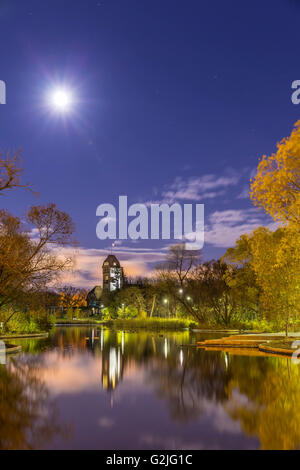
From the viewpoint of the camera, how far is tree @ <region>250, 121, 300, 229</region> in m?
19.4

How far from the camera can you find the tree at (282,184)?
19.4m

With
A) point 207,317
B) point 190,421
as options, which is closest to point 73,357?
point 190,421

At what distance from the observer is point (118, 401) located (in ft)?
31.7

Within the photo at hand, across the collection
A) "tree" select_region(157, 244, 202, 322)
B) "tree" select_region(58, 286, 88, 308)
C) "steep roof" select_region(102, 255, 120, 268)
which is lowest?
"tree" select_region(58, 286, 88, 308)

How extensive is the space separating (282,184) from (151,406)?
14283 millimetres

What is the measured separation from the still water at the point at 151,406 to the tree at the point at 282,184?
804 cm

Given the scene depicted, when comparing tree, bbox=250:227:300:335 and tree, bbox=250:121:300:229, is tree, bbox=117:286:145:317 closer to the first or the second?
tree, bbox=250:227:300:335

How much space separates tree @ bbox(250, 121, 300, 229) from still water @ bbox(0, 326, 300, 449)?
8.04 meters

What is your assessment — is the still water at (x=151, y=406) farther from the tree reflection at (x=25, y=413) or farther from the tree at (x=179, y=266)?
the tree at (x=179, y=266)

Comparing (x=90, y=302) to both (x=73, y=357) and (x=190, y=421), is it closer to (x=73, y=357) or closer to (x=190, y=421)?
(x=73, y=357)

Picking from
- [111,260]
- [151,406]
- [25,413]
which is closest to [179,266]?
[151,406]

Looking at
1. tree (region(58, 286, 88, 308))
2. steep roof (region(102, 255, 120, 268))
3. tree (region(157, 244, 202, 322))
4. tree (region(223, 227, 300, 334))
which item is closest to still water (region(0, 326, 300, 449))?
tree (region(223, 227, 300, 334))

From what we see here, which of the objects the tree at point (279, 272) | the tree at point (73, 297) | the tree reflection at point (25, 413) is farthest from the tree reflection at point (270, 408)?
the tree at point (73, 297)

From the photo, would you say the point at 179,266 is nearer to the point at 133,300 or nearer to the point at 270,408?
the point at 133,300
